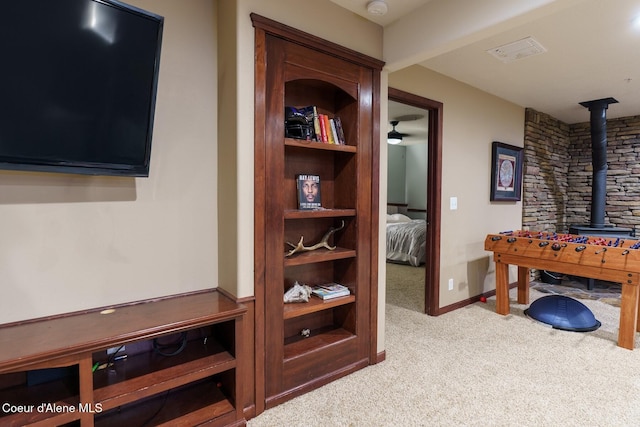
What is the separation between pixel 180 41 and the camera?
1789 millimetres

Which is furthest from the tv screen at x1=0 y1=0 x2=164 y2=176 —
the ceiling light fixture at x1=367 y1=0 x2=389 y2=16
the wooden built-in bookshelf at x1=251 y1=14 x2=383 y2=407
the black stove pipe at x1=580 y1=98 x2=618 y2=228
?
the black stove pipe at x1=580 y1=98 x2=618 y2=228

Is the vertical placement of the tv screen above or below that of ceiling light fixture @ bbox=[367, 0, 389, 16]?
below

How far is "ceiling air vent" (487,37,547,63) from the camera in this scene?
253 cm

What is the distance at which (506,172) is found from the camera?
13.0ft

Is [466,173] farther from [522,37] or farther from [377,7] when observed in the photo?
[377,7]

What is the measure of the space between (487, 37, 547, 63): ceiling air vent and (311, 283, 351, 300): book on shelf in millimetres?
2260

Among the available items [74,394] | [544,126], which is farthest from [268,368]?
[544,126]

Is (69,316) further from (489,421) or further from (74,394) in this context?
(489,421)

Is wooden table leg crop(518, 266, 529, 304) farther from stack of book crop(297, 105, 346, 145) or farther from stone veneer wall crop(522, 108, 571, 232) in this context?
stack of book crop(297, 105, 346, 145)

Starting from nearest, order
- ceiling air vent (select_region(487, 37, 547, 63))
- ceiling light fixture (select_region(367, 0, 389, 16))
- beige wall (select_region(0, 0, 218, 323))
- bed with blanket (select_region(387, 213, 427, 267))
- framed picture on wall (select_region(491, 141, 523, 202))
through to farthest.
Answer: beige wall (select_region(0, 0, 218, 323))
ceiling light fixture (select_region(367, 0, 389, 16))
ceiling air vent (select_region(487, 37, 547, 63))
framed picture on wall (select_region(491, 141, 523, 202))
bed with blanket (select_region(387, 213, 427, 267))

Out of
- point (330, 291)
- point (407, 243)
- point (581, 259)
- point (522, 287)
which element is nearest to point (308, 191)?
point (330, 291)

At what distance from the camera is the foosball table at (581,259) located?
8.50 feet

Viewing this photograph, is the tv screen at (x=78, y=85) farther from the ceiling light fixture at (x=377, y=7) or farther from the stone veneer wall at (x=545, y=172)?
the stone veneer wall at (x=545, y=172)

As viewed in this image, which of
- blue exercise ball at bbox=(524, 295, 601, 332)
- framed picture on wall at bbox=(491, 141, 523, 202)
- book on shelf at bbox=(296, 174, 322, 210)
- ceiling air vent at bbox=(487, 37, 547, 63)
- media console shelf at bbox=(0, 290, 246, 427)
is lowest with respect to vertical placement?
blue exercise ball at bbox=(524, 295, 601, 332)
